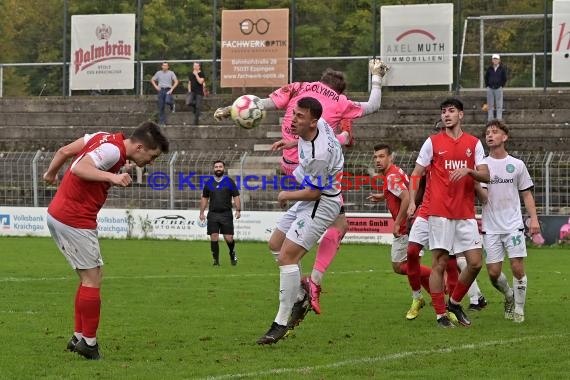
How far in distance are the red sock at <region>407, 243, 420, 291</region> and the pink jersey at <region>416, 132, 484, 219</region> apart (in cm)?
87

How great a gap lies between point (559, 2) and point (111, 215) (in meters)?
13.9

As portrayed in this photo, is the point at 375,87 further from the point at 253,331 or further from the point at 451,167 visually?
the point at 253,331

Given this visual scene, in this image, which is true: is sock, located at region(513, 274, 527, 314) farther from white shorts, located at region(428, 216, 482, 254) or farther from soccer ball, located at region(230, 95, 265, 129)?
soccer ball, located at region(230, 95, 265, 129)

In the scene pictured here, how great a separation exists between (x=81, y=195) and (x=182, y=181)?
2098 centimetres

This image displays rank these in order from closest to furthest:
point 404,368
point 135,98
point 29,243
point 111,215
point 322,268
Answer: point 404,368
point 322,268
point 29,243
point 111,215
point 135,98

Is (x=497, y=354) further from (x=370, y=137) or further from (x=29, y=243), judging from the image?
(x=370, y=137)

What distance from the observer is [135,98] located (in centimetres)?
3822

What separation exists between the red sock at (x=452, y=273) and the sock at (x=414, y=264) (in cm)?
35

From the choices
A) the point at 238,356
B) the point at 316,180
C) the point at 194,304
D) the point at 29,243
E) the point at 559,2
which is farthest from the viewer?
the point at 559,2

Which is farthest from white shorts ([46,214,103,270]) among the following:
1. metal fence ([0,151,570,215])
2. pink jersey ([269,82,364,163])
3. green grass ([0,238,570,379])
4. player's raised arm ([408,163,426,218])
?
metal fence ([0,151,570,215])

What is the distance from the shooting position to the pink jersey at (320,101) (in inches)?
507

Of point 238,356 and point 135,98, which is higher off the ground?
point 135,98

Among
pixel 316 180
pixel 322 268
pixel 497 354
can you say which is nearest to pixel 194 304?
pixel 322 268

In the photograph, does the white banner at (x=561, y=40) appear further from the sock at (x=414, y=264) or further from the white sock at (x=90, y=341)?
the white sock at (x=90, y=341)
